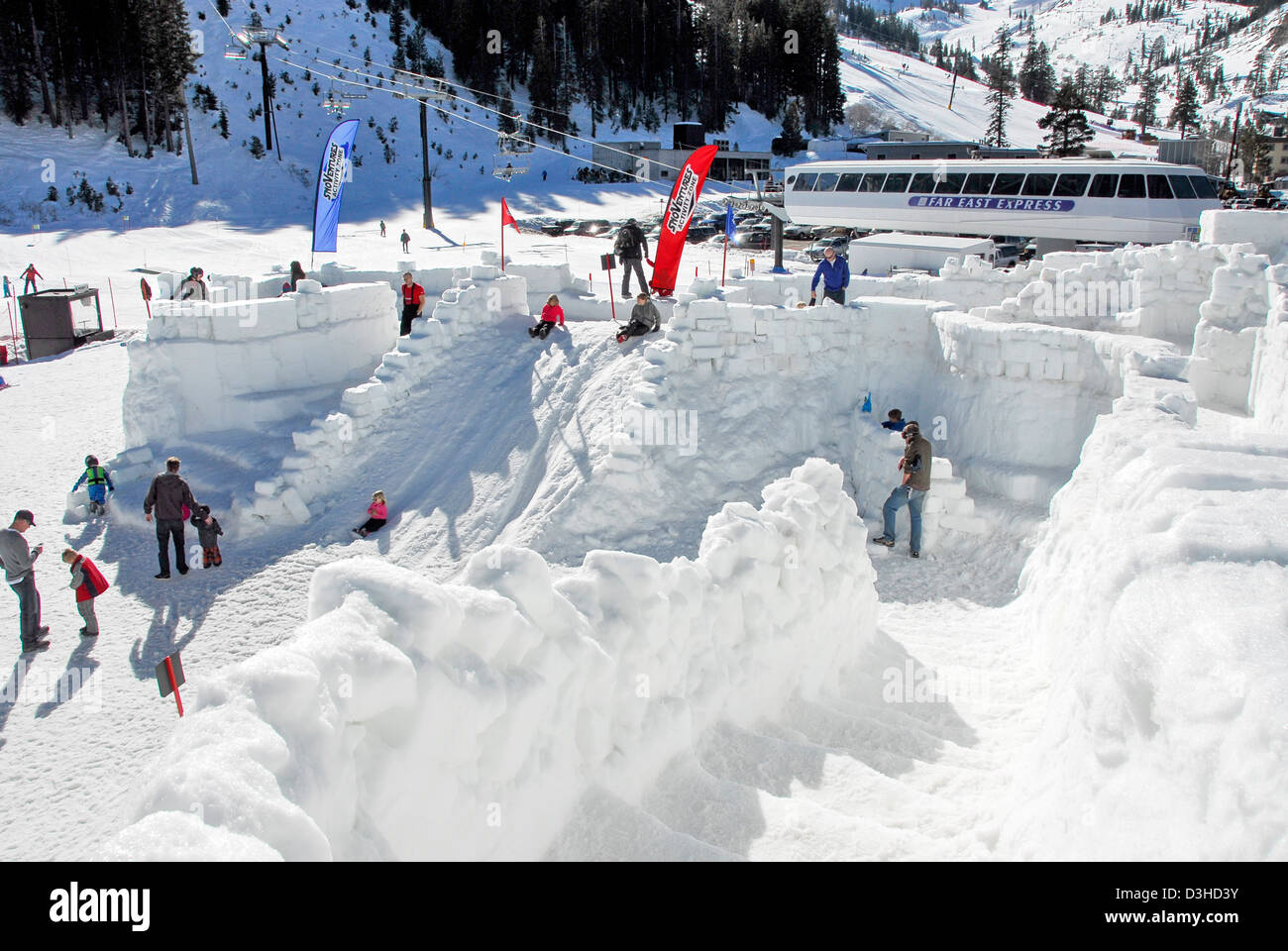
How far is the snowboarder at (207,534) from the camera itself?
863cm

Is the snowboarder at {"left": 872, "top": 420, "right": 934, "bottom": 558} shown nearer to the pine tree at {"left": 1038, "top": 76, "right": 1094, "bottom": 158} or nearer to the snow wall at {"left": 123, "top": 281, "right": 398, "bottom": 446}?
the snow wall at {"left": 123, "top": 281, "right": 398, "bottom": 446}

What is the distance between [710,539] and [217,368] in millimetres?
8709

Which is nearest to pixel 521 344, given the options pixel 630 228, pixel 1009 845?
pixel 630 228

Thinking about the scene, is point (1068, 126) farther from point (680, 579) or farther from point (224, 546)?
point (680, 579)

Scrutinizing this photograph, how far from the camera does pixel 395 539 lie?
9188mm

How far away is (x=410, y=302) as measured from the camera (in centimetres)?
1238

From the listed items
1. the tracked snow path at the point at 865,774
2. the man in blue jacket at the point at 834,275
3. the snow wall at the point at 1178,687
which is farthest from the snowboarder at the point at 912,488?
the snow wall at the point at 1178,687

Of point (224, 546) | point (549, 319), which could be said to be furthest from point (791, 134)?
point (224, 546)

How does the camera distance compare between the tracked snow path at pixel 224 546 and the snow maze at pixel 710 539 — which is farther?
the tracked snow path at pixel 224 546

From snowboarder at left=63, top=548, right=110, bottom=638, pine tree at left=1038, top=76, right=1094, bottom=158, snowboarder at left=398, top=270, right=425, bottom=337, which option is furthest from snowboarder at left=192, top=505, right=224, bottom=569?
pine tree at left=1038, top=76, right=1094, bottom=158

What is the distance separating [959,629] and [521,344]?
691cm

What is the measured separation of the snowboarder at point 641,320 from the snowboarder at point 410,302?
10.8 feet

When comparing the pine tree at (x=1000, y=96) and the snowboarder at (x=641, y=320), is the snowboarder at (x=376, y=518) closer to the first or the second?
the snowboarder at (x=641, y=320)

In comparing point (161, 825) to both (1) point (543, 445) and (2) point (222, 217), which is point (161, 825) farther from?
(2) point (222, 217)
